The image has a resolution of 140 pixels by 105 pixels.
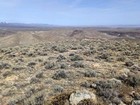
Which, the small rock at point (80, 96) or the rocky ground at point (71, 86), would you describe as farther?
the rocky ground at point (71, 86)

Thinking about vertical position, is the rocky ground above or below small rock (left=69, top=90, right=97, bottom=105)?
below

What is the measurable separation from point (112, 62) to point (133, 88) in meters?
6.71

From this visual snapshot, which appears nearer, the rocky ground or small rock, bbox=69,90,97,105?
small rock, bbox=69,90,97,105

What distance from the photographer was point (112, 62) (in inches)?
687

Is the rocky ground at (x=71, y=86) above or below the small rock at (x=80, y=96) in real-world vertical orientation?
below

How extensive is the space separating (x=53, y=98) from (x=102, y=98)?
186 centimetres

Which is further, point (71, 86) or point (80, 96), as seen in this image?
point (71, 86)

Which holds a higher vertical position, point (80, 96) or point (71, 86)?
point (80, 96)

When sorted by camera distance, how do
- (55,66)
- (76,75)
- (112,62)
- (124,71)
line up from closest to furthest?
(76,75), (124,71), (55,66), (112,62)

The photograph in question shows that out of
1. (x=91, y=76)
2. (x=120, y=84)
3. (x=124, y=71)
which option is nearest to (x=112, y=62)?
(x=124, y=71)

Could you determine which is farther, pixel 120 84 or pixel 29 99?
pixel 120 84

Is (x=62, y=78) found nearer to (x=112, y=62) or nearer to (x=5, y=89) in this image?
(x=5, y=89)

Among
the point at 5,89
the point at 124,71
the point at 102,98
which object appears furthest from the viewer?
the point at 124,71

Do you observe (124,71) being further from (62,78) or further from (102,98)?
(102,98)
